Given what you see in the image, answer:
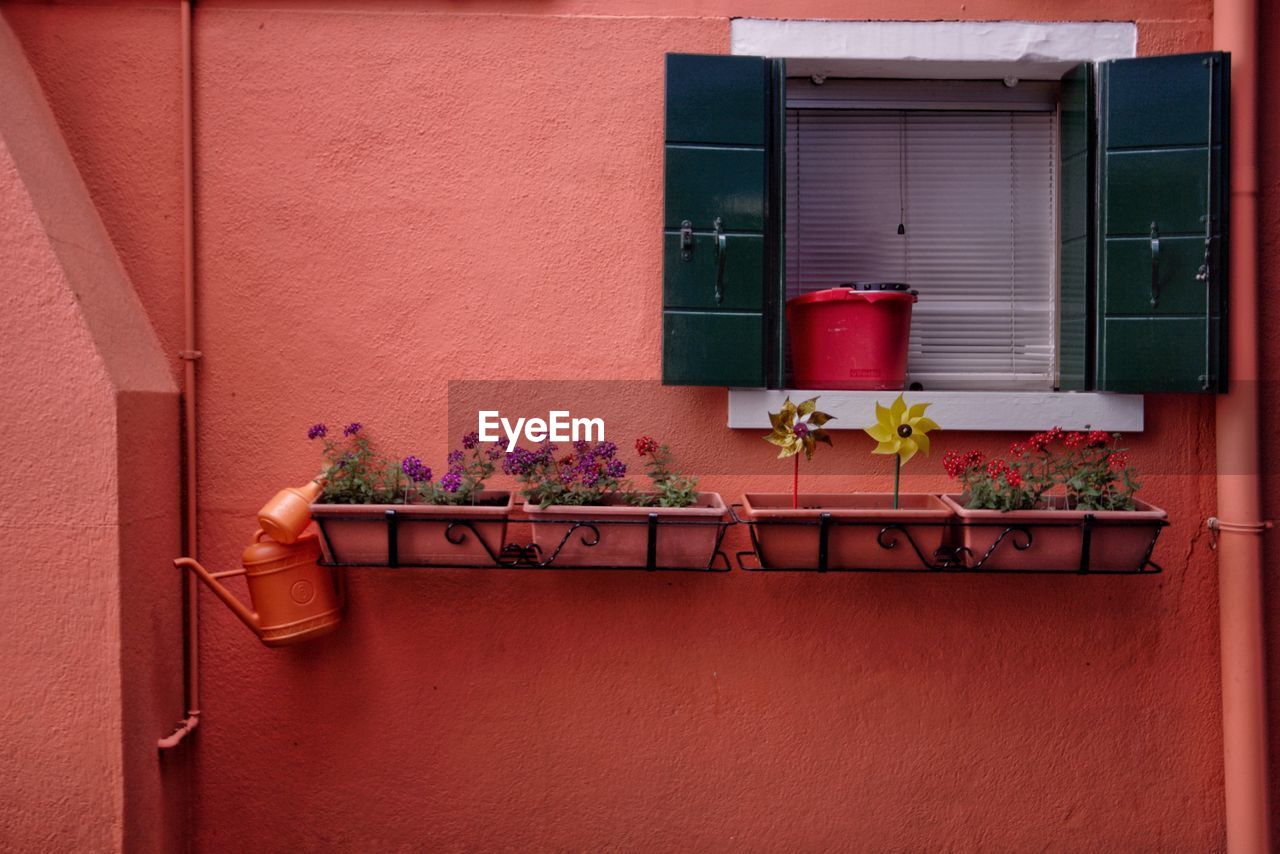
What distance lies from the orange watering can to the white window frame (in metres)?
1.32

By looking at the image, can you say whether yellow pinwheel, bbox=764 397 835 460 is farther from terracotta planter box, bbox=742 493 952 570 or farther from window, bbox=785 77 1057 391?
window, bbox=785 77 1057 391

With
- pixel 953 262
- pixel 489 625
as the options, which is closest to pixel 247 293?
pixel 489 625

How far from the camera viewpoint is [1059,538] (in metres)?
2.34

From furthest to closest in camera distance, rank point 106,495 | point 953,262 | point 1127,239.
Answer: point 953,262, point 1127,239, point 106,495

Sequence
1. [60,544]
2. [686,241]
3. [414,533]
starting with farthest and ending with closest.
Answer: [686,241], [414,533], [60,544]

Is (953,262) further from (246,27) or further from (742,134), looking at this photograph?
(246,27)

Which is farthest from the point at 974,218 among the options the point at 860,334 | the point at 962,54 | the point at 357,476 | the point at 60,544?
the point at 60,544

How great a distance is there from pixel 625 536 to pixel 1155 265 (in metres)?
1.75

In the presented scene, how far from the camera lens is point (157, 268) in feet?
8.70

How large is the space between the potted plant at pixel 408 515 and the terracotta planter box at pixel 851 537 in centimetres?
73

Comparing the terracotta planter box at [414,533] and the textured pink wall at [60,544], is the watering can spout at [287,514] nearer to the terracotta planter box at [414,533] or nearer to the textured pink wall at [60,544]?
the terracotta planter box at [414,533]

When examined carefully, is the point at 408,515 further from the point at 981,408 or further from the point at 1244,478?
the point at 1244,478

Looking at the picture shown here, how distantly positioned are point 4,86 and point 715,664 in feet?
8.63

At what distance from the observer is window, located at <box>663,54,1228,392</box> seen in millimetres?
2561
